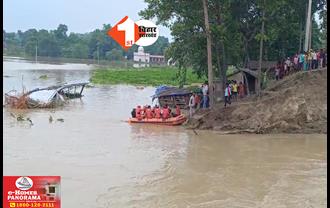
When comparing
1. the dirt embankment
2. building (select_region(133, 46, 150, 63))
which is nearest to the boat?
the dirt embankment

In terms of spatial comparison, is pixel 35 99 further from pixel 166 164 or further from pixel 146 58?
pixel 146 58

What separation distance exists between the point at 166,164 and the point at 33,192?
8.37 meters

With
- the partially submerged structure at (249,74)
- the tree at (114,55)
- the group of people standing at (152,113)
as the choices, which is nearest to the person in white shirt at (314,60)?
the partially submerged structure at (249,74)

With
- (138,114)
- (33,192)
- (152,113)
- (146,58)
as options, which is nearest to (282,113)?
(152,113)

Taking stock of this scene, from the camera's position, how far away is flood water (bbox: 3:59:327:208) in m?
10.9

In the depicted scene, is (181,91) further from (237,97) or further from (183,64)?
(237,97)

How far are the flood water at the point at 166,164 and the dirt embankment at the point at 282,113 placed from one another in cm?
82

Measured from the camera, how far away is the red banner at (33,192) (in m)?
6.12

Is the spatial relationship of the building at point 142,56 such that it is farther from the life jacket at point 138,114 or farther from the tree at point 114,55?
the life jacket at point 138,114

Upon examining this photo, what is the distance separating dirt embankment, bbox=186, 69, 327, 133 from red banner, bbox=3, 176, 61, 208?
14.6 m

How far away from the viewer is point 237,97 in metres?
27.2

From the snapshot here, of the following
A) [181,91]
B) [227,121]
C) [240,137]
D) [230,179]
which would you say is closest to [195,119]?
[227,121]

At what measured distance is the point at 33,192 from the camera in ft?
20.5

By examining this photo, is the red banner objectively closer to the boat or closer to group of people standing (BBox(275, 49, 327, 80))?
the boat
